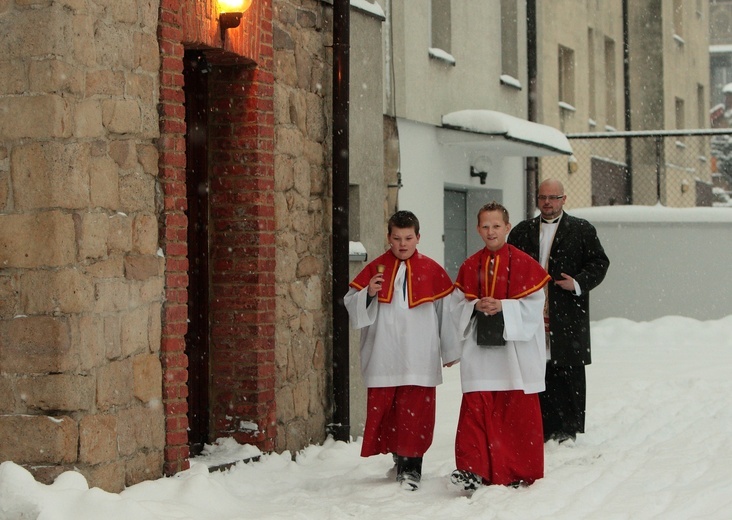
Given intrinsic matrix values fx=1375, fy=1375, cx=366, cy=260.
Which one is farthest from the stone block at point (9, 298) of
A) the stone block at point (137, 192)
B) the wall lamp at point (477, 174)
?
the wall lamp at point (477, 174)

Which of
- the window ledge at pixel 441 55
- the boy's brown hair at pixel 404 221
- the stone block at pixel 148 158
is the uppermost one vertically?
the window ledge at pixel 441 55

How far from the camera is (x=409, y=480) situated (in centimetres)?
739

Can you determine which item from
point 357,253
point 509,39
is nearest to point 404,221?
point 357,253

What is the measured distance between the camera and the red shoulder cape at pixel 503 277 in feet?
24.5

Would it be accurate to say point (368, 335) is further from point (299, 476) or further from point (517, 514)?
point (517, 514)

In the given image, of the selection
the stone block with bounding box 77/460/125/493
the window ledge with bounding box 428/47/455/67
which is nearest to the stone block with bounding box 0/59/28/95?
the stone block with bounding box 77/460/125/493

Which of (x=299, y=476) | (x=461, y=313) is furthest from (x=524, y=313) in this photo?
(x=299, y=476)

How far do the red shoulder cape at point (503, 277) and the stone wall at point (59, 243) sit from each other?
2047mm

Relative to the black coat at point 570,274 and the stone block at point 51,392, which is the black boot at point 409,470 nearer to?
the black coat at point 570,274

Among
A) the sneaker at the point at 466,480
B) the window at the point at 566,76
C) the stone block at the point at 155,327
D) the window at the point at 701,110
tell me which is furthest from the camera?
the window at the point at 701,110

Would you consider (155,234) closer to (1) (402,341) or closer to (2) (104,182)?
(2) (104,182)

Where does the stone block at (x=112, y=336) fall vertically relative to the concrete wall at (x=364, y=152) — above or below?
below

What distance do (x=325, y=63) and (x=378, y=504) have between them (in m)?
3.38

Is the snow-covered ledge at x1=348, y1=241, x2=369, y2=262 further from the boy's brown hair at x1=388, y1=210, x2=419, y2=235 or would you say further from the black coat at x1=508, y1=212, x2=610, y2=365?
the boy's brown hair at x1=388, y1=210, x2=419, y2=235
